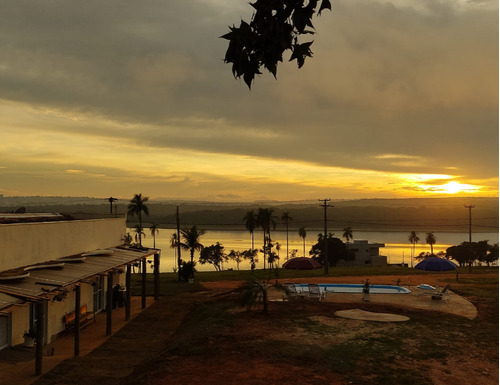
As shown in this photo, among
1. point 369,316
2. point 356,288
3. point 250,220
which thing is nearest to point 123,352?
point 369,316

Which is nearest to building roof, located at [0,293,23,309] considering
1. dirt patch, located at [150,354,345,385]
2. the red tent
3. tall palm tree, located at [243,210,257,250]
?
dirt patch, located at [150,354,345,385]

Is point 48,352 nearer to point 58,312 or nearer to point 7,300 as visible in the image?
point 58,312

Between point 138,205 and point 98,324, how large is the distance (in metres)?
56.8

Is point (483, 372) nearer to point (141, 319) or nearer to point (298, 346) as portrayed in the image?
point (298, 346)

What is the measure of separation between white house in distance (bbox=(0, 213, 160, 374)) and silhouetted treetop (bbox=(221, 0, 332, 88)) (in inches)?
398

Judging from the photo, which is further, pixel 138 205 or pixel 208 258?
pixel 208 258

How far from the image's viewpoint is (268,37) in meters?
4.57

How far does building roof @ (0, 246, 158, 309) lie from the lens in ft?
43.3

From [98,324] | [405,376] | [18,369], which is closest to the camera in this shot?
[405,376]

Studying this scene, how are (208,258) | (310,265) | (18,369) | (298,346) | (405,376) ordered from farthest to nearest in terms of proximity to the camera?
(208,258) → (310,265) → (298,346) → (18,369) → (405,376)

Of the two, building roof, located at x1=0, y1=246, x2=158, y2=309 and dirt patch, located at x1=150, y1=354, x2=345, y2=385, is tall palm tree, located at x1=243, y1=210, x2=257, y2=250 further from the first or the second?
dirt patch, located at x1=150, y1=354, x2=345, y2=385

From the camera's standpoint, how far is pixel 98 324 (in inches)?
872

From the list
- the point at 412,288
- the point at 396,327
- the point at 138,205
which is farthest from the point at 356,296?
the point at 138,205

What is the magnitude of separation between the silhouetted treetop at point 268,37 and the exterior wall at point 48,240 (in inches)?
527
